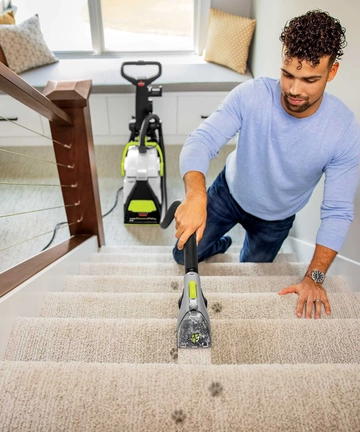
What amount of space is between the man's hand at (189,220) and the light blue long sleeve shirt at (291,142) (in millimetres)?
219

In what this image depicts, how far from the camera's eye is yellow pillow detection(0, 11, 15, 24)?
10.9 ft

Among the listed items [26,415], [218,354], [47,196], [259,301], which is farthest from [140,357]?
[47,196]

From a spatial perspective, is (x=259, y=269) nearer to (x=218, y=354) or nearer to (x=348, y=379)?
(x=218, y=354)

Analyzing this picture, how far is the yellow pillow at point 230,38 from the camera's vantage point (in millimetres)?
3465

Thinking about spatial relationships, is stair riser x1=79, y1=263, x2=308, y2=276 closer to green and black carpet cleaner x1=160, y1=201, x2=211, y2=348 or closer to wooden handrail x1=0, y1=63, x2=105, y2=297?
wooden handrail x1=0, y1=63, x2=105, y2=297

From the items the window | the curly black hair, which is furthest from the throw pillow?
the curly black hair

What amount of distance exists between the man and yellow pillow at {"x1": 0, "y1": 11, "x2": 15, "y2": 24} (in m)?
2.67

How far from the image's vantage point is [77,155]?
1870 millimetres

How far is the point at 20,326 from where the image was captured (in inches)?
43.6

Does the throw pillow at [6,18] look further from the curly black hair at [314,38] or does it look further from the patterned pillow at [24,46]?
the curly black hair at [314,38]

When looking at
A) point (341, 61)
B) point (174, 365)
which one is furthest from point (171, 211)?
point (341, 61)

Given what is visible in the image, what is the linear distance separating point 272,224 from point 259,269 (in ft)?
0.75

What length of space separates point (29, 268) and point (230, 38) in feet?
9.71

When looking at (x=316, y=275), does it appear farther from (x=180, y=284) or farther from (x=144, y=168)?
(x=144, y=168)
